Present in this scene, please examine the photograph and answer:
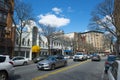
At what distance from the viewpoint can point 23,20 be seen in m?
38.1

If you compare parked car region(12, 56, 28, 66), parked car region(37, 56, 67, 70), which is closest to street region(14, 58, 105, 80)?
parked car region(37, 56, 67, 70)

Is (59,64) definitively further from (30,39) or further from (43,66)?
(30,39)

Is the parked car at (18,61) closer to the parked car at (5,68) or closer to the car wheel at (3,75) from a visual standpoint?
the parked car at (5,68)

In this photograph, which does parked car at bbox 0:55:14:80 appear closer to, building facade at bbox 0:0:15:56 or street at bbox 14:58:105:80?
street at bbox 14:58:105:80

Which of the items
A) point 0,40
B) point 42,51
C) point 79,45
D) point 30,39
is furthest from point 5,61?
point 79,45

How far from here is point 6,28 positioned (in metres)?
37.9

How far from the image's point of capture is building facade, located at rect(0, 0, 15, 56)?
119 ft

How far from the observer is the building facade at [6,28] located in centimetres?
3622

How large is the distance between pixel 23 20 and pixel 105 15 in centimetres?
2284

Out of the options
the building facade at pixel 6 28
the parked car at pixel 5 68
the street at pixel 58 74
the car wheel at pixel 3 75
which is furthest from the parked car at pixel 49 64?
the building facade at pixel 6 28

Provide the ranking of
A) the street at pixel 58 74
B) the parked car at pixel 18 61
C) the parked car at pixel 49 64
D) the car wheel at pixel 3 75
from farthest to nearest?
the parked car at pixel 18 61
the parked car at pixel 49 64
the street at pixel 58 74
the car wheel at pixel 3 75

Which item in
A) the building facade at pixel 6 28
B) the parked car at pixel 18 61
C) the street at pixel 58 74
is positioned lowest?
the street at pixel 58 74

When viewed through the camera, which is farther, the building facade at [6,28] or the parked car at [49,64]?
the building facade at [6,28]

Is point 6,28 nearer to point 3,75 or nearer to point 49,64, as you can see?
point 49,64
